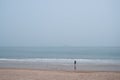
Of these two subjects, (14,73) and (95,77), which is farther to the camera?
(14,73)

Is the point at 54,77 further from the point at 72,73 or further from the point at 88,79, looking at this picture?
the point at 88,79

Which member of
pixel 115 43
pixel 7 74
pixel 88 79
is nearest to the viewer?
pixel 88 79

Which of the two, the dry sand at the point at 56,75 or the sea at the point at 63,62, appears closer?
the dry sand at the point at 56,75

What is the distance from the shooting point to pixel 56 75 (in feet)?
4.37

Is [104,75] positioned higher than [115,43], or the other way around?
[115,43]

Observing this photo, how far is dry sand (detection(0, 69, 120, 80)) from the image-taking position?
4.14ft

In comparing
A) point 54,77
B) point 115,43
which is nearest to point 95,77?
point 54,77

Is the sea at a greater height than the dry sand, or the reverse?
the sea

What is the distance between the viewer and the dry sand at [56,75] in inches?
49.7

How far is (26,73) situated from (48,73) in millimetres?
169

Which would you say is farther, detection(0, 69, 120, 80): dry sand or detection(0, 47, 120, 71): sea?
detection(0, 47, 120, 71): sea

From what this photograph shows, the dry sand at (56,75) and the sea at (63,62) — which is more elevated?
the sea at (63,62)

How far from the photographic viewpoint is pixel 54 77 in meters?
1.31

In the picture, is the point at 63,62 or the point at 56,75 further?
the point at 63,62
